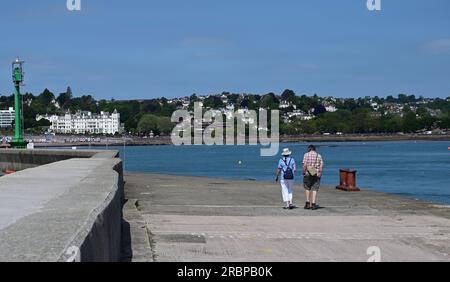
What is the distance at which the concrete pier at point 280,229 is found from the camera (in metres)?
11.6

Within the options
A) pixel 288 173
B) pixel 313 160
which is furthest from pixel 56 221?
pixel 313 160

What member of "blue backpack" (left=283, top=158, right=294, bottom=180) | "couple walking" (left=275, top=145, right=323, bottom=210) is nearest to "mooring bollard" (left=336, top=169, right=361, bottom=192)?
"couple walking" (left=275, top=145, right=323, bottom=210)

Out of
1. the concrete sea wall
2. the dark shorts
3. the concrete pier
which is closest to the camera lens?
the concrete sea wall

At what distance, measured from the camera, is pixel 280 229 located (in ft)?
48.0

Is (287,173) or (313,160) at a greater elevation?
Answer: (313,160)

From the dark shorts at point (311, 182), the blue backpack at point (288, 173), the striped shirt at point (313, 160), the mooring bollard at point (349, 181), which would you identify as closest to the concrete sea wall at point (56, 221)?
the blue backpack at point (288, 173)

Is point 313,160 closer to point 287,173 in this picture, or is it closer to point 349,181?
point 287,173

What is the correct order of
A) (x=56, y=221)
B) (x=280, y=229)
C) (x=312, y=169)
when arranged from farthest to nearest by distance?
1. (x=312, y=169)
2. (x=280, y=229)
3. (x=56, y=221)

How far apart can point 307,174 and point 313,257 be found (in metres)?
7.46

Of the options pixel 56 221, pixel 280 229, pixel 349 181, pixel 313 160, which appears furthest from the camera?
pixel 349 181

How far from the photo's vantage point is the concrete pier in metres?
11.6

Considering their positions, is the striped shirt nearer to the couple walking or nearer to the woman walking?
the couple walking
